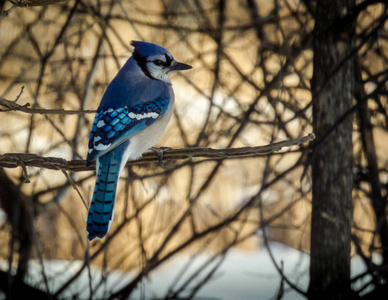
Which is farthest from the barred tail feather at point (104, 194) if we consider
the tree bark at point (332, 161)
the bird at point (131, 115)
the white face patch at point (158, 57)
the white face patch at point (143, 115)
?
the tree bark at point (332, 161)

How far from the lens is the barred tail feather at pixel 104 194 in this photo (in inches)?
46.8

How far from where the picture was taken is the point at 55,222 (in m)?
3.31

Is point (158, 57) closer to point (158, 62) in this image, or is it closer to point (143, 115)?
point (158, 62)

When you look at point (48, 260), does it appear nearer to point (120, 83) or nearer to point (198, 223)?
point (198, 223)

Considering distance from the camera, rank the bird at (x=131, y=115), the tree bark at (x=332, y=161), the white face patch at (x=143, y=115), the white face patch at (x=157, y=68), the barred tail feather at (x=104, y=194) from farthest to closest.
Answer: the tree bark at (x=332, y=161) < the white face patch at (x=157, y=68) < the white face patch at (x=143, y=115) < the bird at (x=131, y=115) < the barred tail feather at (x=104, y=194)

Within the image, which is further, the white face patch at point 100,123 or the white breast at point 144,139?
the white breast at point 144,139

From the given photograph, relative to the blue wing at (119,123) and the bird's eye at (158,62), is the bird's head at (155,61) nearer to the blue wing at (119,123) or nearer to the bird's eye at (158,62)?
the bird's eye at (158,62)

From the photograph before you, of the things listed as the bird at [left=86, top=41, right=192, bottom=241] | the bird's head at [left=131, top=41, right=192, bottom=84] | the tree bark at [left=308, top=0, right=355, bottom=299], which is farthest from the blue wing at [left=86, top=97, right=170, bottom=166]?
the tree bark at [left=308, top=0, right=355, bottom=299]

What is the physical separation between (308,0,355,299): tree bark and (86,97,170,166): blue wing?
2.57 ft

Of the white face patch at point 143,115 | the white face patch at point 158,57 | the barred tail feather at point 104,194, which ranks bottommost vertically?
the barred tail feather at point 104,194

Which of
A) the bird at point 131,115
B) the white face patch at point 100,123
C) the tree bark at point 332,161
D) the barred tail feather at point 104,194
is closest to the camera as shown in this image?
the barred tail feather at point 104,194

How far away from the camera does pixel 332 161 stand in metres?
2.20

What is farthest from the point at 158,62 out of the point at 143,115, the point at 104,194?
the point at 104,194

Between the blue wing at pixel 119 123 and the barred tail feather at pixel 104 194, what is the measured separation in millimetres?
38
